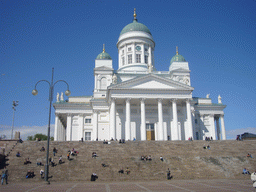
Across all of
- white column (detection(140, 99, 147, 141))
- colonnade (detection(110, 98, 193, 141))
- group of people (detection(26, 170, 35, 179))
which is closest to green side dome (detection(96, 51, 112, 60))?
colonnade (detection(110, 98, 193, 141))

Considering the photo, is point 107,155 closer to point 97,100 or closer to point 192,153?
point 192,153

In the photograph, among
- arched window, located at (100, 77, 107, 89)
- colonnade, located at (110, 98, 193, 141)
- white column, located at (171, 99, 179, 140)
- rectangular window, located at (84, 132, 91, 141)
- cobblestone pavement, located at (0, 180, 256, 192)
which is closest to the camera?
cobblestone pavement, located at (0, 180, 256, 192)

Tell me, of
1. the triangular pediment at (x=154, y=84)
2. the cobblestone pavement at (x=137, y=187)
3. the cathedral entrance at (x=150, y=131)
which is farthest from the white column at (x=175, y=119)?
the cobblestone pavement at (x=137, y=187)

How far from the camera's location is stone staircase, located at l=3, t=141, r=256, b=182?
28391 mm

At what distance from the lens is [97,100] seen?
52.9 metres

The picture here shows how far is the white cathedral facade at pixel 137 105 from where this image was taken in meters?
45.8

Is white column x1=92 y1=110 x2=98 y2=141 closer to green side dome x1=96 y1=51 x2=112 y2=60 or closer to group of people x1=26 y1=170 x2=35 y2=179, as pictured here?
green side dome x1=96 y1=51 x2=112 y2=60

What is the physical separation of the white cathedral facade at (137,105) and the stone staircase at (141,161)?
7444 mm

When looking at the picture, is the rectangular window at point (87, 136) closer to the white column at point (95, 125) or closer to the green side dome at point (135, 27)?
the white column at point (95, 125)

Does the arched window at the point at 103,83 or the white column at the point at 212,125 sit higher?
the arched window at the point at 103,83

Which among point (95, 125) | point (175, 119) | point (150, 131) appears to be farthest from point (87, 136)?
point (175, 119)

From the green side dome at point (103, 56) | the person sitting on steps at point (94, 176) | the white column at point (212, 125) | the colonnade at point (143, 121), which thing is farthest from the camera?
the green side dome at point (103, 56)

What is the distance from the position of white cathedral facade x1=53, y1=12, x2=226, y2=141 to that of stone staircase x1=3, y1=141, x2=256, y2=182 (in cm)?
744

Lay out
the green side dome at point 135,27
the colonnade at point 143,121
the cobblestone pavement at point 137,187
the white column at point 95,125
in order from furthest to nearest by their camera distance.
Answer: the green side dome at point 135,27
the white column at point 95,125
the colonnade at point 143,121
the cobblestone pavement at point 137,187
